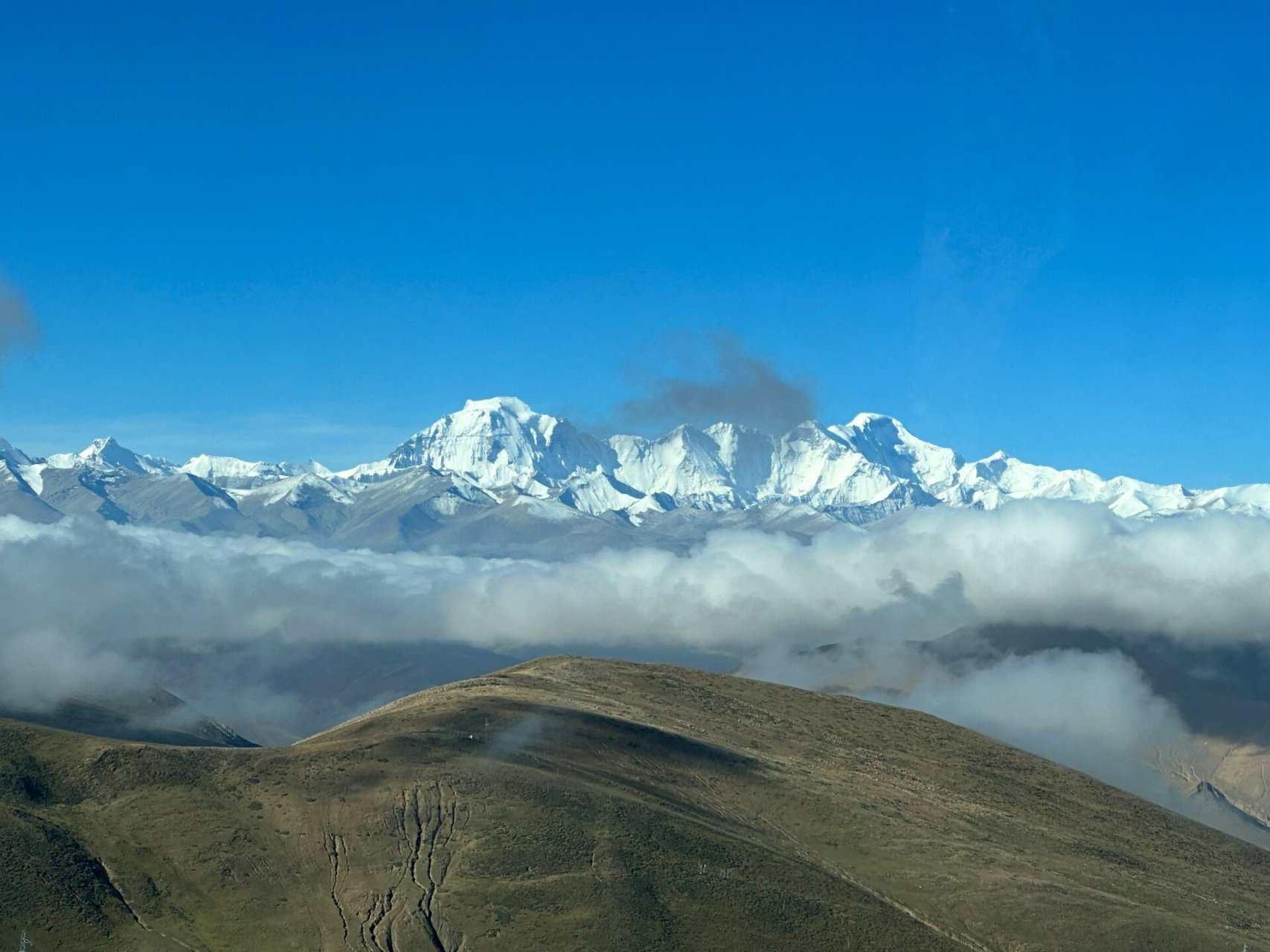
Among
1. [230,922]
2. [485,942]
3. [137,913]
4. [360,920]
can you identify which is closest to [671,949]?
[485,942]

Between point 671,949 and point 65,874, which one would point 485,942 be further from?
point 65,874

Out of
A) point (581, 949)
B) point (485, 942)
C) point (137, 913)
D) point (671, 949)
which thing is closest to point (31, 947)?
point (137, 913)

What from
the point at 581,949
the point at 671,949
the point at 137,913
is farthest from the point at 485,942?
the point at 137,913

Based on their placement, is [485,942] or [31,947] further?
[485,942]

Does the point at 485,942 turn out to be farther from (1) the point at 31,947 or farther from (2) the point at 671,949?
(1) the point at 31,947

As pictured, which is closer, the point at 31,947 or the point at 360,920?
the point at 31,947

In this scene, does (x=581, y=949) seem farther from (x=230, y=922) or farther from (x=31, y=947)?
(x=31, y=947)

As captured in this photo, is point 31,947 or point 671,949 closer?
point 31,947
